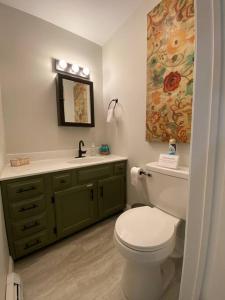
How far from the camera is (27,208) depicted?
1.27 m

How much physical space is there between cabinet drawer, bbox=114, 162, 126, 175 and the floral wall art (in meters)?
0.55

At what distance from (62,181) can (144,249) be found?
3.07 ft

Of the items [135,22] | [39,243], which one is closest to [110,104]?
[135,22]

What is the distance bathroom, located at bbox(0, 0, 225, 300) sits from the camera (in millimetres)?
374

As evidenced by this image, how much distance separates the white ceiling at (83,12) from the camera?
1.49 meters

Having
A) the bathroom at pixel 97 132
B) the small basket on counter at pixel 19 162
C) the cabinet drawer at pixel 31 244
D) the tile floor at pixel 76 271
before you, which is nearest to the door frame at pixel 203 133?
the bathroom at pixel 97 132

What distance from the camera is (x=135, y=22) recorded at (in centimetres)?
163

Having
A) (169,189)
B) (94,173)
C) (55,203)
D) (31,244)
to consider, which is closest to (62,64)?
(94,173)

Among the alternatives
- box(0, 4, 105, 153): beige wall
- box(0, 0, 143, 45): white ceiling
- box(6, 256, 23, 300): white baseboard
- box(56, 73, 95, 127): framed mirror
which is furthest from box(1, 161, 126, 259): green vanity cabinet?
box(0, 0, 143, 45): white ceiling

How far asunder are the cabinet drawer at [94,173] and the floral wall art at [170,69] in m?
0.63

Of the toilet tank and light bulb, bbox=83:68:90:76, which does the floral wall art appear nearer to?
the toilet tank

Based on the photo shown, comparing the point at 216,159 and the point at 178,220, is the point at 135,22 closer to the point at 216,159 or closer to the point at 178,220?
the point at 216,159

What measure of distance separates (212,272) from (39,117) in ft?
6.29

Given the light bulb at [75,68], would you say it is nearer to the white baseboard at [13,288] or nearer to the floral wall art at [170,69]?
the floral wall art at [170,69]
